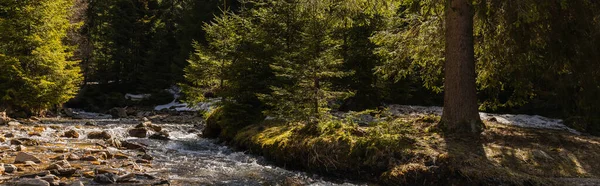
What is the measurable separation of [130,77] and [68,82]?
28204mm

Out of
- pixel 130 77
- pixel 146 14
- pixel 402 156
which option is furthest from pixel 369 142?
pixel 146 14

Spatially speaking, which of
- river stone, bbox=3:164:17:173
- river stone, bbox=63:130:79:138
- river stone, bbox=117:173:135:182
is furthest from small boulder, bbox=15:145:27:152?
river stone, bbox=117:173:135:182

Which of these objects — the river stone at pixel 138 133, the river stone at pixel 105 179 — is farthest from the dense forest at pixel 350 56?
the river stone at pixel 105 179

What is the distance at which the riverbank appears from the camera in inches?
328

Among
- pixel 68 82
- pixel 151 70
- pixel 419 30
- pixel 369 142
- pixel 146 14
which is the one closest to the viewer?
pixel 369 142

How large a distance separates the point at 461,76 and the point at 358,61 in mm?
10323

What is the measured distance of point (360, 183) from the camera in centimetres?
912

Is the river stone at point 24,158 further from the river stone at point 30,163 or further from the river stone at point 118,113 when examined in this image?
the river stone at point 118,113

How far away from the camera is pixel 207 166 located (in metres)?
11.3

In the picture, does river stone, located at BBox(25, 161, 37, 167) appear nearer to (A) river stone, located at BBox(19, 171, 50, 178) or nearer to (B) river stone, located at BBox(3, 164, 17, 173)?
(B) river stone, located at BBox(3, 164, 17, 173)

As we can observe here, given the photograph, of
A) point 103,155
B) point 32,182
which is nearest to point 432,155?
point 32,182

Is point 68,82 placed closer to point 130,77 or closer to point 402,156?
point 402,156

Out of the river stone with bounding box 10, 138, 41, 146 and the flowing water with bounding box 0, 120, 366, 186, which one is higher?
the river stone with bounding box 10, 138, 41, 146

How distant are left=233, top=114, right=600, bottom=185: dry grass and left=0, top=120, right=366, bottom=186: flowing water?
2.04ft
